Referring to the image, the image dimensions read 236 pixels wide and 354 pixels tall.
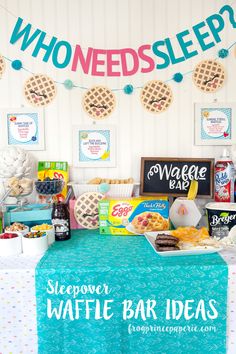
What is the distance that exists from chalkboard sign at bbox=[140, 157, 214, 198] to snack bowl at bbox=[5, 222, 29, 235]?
632mm

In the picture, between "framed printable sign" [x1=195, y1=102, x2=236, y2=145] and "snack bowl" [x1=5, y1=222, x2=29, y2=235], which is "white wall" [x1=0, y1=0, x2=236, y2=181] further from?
"snack bowl" [x1=5, y1=222, x2=29, y2=235]

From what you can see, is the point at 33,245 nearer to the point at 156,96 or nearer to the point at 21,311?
the point at 21,311

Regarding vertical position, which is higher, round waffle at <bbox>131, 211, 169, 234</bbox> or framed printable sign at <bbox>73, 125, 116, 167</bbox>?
framed printable sign at <bbox>73, 125, 116, 167</bbox>

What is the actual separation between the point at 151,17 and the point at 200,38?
270 mm

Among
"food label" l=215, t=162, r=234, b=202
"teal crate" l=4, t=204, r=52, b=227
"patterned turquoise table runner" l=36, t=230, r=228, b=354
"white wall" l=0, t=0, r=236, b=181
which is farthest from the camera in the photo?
"white wall" l=0, t=0, r=236, b=181

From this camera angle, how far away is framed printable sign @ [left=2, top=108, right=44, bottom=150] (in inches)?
71.9

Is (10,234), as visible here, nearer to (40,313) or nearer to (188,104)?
(40,313)

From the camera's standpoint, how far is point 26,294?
1168 millimetres

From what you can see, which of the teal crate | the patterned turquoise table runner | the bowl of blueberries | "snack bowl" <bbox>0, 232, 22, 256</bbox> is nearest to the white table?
the patterned turquoise table runner

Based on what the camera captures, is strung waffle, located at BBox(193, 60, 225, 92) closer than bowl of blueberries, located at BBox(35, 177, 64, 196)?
No

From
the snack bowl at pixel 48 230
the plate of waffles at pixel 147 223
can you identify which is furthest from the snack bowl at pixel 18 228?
the plate of waffles at pixel 147 223

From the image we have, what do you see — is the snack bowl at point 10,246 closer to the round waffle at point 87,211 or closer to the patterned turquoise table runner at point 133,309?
the patterned turquoise table runner at point 133,309

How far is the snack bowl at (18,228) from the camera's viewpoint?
140 centimetres

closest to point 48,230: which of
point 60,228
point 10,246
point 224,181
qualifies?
point 60,228
